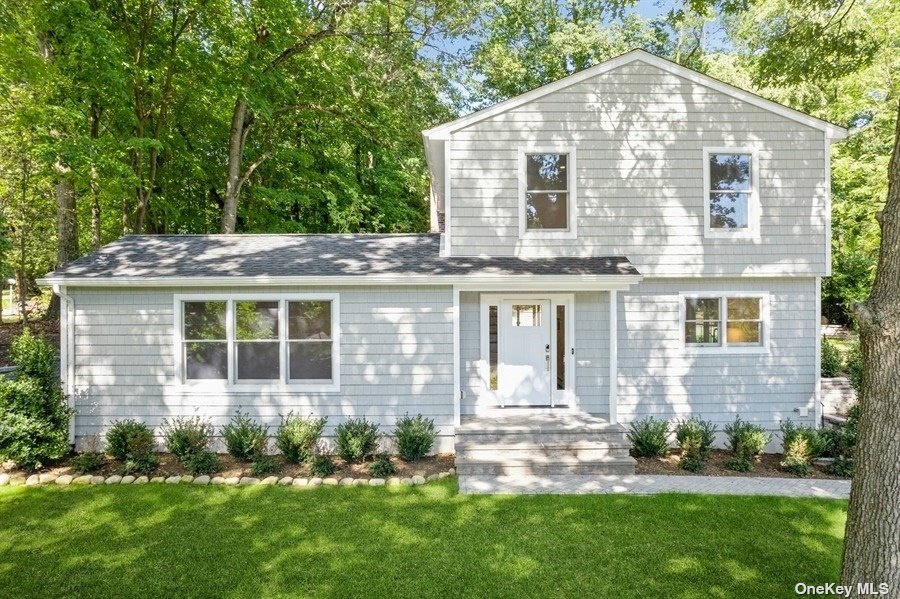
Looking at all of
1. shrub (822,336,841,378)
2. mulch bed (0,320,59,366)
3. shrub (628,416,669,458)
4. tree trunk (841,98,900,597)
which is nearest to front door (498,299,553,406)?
shrub (628,416,669,458)

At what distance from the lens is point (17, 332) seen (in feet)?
51.8

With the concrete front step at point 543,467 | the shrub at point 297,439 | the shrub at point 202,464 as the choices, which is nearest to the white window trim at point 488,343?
the concrete front step at point 543,467

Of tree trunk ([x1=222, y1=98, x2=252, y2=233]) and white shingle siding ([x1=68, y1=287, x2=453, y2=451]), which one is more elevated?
tree trunk ([x1=222, y1=98, x2=252, y2=233])

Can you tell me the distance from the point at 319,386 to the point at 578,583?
5253mm

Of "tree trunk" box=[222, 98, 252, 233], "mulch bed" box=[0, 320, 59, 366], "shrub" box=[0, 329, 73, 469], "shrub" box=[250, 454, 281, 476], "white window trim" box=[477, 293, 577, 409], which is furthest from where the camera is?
"tree trunk" box=[222, 98, 252, 233]

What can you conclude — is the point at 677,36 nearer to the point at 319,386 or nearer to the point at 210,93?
the point at 210,93

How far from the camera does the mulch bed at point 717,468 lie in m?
7.36

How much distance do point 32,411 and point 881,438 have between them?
991 centimetres

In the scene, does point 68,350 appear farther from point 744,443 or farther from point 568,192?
point 744,443

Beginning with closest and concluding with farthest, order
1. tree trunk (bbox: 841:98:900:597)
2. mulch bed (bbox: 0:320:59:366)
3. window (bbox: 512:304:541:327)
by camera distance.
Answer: tree trunk (bbox: 841:98:900:597), window (bbox: 512:304:541:327), mulch bed (bbox: 0:320:59:366)

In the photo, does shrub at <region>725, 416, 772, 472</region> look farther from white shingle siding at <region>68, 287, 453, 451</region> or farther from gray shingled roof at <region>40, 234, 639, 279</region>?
white shingle siding at <region>68, 287, 453, 451</region>

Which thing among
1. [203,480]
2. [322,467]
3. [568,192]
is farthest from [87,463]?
[568,192]

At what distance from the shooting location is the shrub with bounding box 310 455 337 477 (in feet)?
23.4

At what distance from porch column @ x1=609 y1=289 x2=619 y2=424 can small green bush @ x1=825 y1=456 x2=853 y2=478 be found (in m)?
3.11
